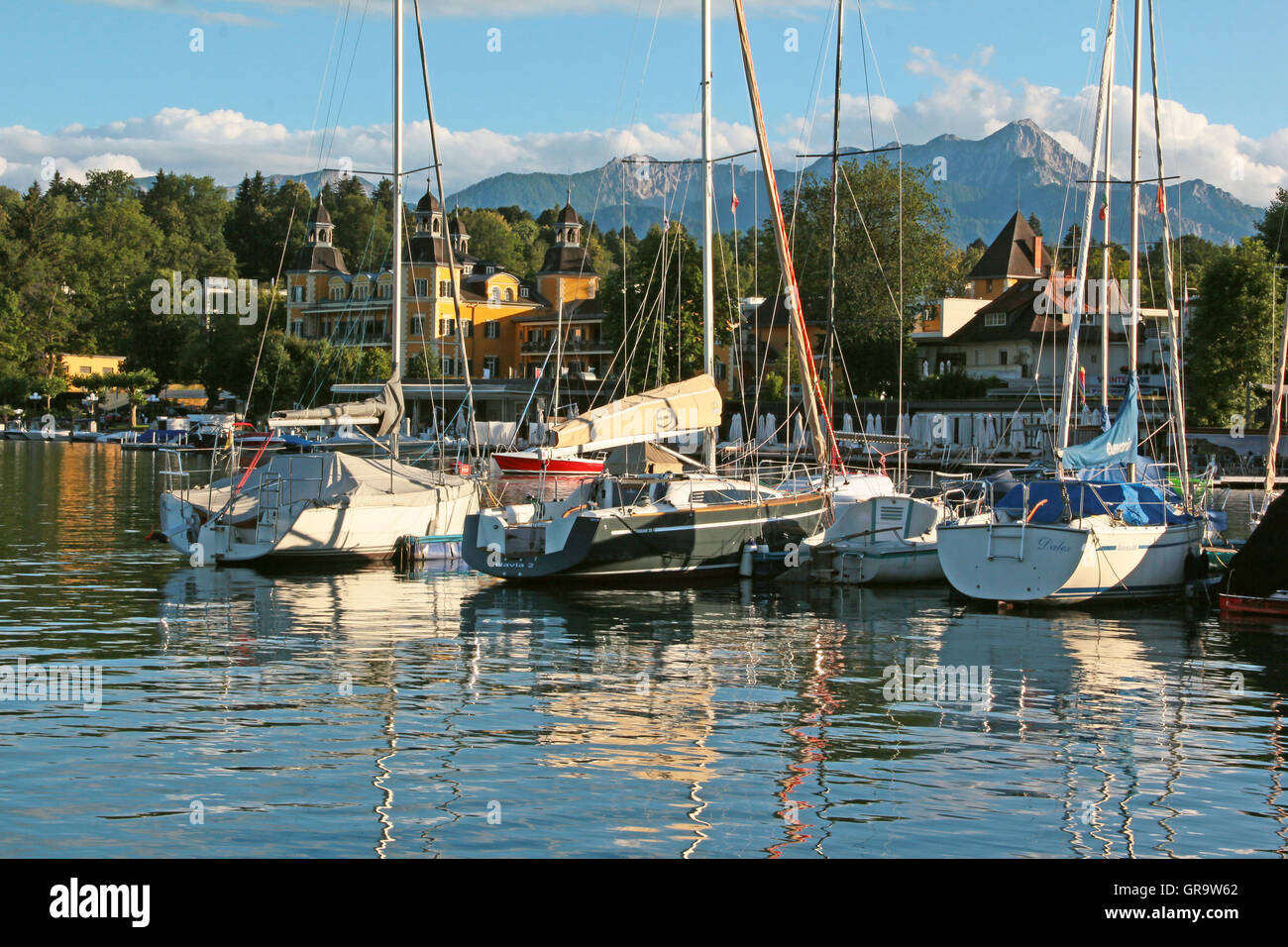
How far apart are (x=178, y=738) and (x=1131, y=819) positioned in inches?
402

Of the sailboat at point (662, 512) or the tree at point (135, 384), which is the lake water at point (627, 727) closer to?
the sailboat at point (662, 512)

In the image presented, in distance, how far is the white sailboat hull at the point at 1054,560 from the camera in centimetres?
2645

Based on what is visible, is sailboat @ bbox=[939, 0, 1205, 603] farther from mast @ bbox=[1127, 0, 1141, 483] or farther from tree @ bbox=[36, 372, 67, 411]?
tree @ bbox=[36, 372, 67, 411]

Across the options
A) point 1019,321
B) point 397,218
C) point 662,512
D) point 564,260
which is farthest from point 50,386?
point 662,512

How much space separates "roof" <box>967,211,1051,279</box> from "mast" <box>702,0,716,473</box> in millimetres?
84213

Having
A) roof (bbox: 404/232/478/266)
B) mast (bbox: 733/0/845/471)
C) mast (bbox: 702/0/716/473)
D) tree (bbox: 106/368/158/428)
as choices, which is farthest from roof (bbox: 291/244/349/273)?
mast (bbox: 733/0/845/471)

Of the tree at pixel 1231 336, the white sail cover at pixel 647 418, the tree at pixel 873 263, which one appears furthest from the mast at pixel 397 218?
the tree at pixel 873 263

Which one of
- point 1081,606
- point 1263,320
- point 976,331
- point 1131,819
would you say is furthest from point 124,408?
point 1131,819

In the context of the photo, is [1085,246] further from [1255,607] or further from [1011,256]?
[1011,256]

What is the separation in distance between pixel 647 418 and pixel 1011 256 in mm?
90497

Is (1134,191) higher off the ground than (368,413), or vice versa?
(1134,191)

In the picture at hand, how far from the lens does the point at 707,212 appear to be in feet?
109

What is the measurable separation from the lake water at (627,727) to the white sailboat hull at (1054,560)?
0.65 m

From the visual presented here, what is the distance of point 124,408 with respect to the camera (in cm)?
12850
